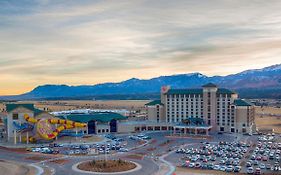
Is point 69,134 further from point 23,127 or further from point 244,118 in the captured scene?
point 244,118

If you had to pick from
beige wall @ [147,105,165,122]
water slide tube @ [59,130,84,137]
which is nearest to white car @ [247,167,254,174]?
water slide tube @ [59,130,84,137]

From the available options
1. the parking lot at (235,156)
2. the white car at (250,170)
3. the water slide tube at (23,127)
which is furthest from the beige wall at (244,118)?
the water slide tube at (23,127)

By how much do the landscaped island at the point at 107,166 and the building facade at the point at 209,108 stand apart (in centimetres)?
5703

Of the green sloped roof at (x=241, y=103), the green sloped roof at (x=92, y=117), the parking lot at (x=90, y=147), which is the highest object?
the green sloped roof at (x=241, y=103)

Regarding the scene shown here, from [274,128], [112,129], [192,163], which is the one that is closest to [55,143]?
[112,129]

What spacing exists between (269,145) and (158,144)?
29.0 m

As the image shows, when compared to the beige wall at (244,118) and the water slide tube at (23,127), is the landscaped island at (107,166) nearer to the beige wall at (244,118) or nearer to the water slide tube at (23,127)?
the water slide tube at (23,127)

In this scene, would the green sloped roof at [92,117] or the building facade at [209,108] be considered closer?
the building facade at [209,108]

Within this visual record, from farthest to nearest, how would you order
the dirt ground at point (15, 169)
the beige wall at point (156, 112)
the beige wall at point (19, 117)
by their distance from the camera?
→ the beige wall at point (156, 112), the beige wall at point (19, 117), the dirt ground at point (15, 169)

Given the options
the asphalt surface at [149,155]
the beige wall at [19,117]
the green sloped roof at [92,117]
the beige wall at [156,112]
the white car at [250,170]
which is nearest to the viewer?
the white car at [250,170]

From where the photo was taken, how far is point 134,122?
12762 centimetres

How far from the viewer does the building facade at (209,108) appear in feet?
389

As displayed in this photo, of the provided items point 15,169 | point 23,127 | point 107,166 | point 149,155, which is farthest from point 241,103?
point 15,169

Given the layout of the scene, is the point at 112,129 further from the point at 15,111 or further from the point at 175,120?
the point at 15,111
